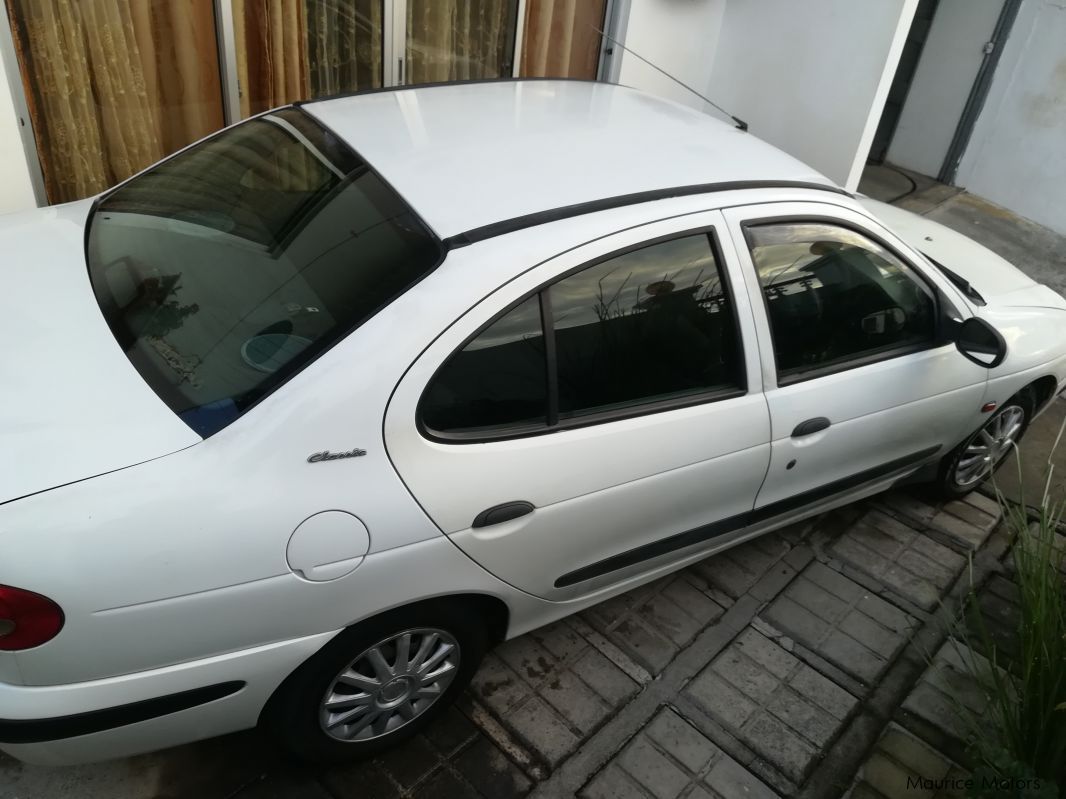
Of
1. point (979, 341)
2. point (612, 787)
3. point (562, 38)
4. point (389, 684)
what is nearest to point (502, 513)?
point (389, 684)

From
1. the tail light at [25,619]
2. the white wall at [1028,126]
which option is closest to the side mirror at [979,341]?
the tail light at [25,619]

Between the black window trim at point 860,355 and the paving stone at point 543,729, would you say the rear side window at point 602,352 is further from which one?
the paving stone at point 543,729

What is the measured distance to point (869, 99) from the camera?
579cm

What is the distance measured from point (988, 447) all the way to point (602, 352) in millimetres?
2357

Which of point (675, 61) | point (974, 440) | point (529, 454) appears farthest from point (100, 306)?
point (675, 61)

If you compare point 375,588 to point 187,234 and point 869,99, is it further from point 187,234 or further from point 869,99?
point 869,99

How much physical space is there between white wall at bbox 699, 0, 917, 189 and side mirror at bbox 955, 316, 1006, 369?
333 cm

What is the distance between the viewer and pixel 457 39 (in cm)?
507

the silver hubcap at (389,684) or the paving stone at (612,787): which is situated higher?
the silver hubcap at (389,684)

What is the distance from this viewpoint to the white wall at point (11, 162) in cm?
342

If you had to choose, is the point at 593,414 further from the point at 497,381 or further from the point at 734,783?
the point at 734,783

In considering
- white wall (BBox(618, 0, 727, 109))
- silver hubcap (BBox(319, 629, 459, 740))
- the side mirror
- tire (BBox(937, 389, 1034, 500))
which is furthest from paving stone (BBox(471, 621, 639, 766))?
white wall (BBox(618, 0, 727, 109))

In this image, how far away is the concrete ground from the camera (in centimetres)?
248

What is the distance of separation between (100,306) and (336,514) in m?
0.91
